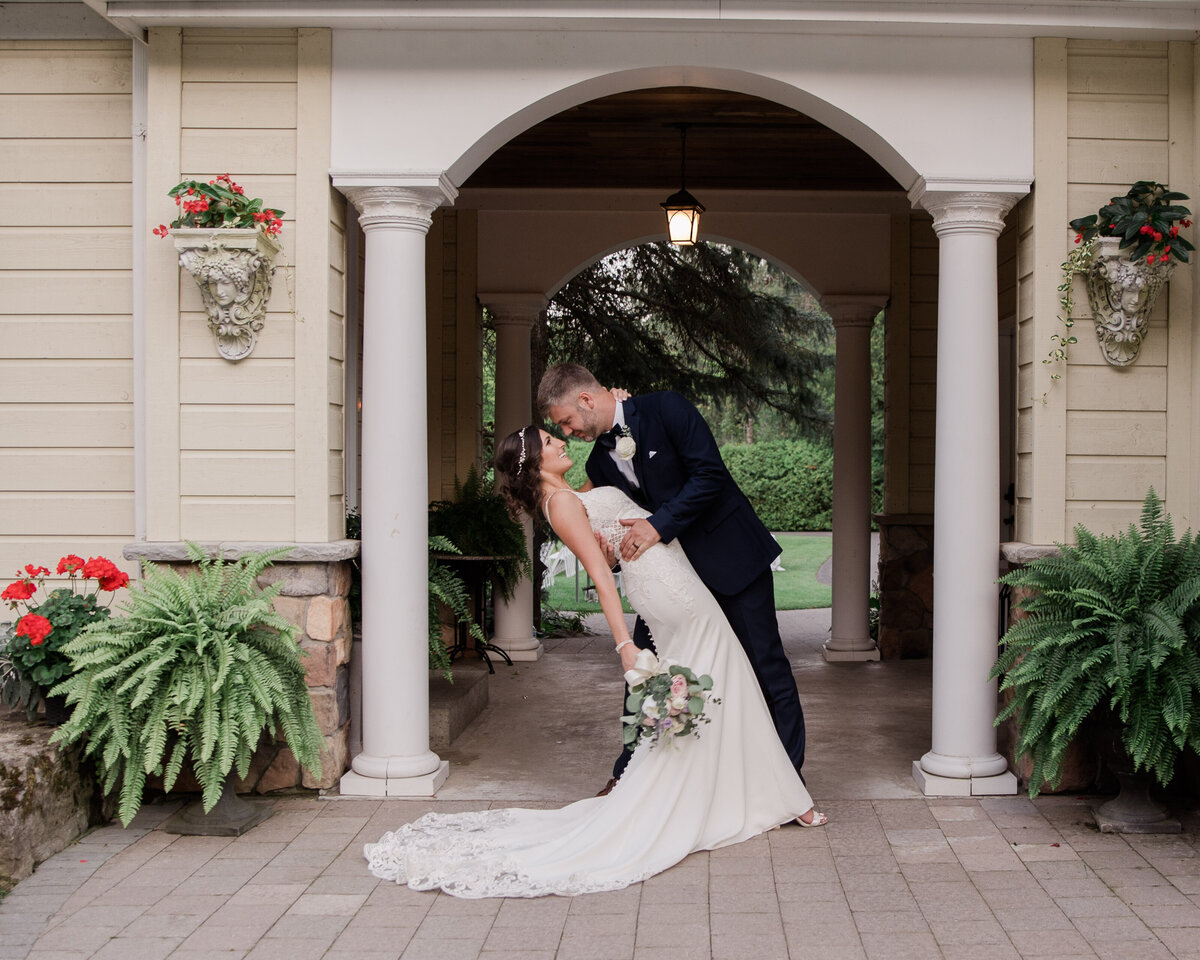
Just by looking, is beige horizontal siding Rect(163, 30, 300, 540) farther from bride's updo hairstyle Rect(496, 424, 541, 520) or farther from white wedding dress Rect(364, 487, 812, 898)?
white wedding dress Rect(364, 487, 812, 898)

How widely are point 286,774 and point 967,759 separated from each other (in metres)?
2.54

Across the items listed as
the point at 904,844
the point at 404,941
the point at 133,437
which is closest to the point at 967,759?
the point at 904,844

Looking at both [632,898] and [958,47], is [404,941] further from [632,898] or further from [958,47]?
[958,47]

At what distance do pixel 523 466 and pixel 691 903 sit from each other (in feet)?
4.57

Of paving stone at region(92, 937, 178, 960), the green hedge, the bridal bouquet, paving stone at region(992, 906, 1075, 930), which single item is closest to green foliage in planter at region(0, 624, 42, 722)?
paving stone at region(92, 937, 178, 960)

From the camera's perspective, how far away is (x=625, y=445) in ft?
12.5

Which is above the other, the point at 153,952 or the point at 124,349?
the point at 124,349

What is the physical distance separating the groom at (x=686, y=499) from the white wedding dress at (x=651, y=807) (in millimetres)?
122

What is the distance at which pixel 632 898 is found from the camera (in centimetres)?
325

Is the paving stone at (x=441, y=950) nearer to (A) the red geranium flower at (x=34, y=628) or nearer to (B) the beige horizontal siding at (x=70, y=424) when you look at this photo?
(A) the red geranium flower at (x=34, y=628)

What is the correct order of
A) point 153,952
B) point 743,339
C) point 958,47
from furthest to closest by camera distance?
point 743,339 → point 958,47 → point 153,952

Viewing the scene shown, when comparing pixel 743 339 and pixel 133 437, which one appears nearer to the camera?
pixel 133 437

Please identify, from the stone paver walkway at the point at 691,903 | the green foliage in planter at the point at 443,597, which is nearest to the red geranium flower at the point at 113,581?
the stone paver walkway at the point at 691,903

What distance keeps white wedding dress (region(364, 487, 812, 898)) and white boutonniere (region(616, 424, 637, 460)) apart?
0.42 feet
